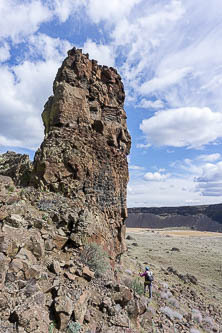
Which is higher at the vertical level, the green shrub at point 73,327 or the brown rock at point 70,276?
the brown rock at point 70,276

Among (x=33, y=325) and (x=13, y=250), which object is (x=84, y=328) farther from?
(x=13, y=250)

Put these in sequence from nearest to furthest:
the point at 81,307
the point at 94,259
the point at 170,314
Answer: the point at 81,307 → the point at 94,259 → the point at 170,314

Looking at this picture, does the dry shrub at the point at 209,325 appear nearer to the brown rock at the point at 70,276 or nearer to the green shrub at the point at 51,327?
the brown rock at the point at 70,276

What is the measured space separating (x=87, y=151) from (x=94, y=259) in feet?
14.7

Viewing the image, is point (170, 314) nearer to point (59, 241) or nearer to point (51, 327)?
point (59, 241)

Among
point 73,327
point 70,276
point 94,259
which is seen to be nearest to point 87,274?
point 70,276

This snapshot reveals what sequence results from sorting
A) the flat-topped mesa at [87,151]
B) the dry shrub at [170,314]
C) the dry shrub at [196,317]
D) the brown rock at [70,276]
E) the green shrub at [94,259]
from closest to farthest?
the brown rock at [70,276] → the green shrub at [94,259] → the dry shrub at [170,314] → the flat-topped mesa at [87,151] → the dry shrub at [196,317]

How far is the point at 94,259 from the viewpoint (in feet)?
21.9

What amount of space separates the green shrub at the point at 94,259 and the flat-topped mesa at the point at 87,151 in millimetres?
398

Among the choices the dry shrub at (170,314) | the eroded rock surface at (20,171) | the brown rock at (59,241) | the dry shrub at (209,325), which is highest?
the eroded rock surface at (20,171)

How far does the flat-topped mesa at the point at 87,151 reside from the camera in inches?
332

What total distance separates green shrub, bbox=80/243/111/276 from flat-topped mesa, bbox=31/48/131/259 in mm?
398

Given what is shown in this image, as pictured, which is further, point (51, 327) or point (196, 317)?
point (196, 317)

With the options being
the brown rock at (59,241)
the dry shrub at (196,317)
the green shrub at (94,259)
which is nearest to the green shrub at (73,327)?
the green shrub at (94,259)
